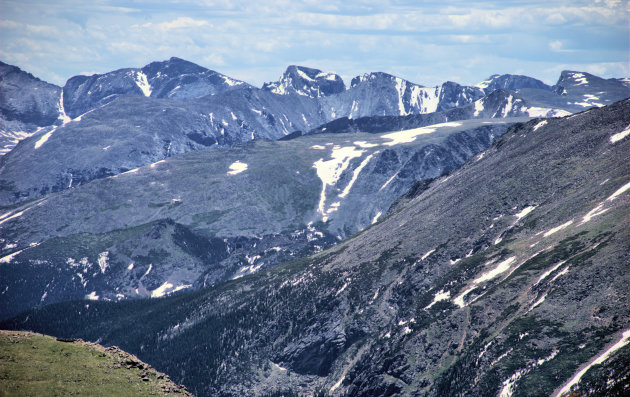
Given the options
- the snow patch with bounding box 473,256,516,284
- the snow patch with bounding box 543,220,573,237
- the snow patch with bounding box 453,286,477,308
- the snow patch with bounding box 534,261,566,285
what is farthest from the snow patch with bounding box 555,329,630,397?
the snow patch with bounding box 543,220,573,237

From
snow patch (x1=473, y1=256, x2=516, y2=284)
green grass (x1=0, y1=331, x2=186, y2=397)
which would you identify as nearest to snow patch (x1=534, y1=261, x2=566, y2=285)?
snow patch (x1=473, y1=256, x2=516, y2=284)

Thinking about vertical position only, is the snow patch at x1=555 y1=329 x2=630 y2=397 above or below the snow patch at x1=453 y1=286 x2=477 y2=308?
above

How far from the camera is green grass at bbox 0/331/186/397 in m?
77.6

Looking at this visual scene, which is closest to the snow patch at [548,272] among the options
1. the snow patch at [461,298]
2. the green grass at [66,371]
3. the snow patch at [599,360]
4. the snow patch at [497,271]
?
the snow patch at [497,271]

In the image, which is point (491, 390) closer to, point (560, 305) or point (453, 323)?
point (560, 305)

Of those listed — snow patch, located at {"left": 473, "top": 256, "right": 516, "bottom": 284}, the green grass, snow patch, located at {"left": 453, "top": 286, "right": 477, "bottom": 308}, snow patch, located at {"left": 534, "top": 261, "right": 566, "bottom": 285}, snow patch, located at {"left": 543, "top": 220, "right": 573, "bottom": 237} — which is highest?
the green grass

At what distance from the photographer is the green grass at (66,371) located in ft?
254

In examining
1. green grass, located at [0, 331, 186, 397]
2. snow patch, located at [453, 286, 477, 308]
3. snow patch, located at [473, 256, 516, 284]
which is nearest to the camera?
green grass, located at [0, 331, 186, 397]

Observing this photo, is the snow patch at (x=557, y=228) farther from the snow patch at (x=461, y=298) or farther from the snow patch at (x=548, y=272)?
the snow patch at (x=461, y=298)

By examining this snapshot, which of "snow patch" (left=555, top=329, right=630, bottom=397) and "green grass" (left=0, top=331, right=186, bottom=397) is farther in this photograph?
"snow patch" (left=555, top=329, right=630, bottom=397)

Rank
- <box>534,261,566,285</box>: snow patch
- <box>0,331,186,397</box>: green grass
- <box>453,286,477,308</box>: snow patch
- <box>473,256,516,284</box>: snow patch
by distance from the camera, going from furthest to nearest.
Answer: <box>473,256,516,284</box>: snow patch → <box>453,286,477,308</box>: snow patch → <box>534,261,566,285</box>: snow patch → <box>0,331,186,397</box>: green grass

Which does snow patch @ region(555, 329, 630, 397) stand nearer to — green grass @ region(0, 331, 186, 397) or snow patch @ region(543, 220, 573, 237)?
snow patch @ region(543, 220, 573, 237)

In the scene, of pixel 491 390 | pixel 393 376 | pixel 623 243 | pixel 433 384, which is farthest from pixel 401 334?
pixel 623 243

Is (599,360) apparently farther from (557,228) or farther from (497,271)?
(557,228)
